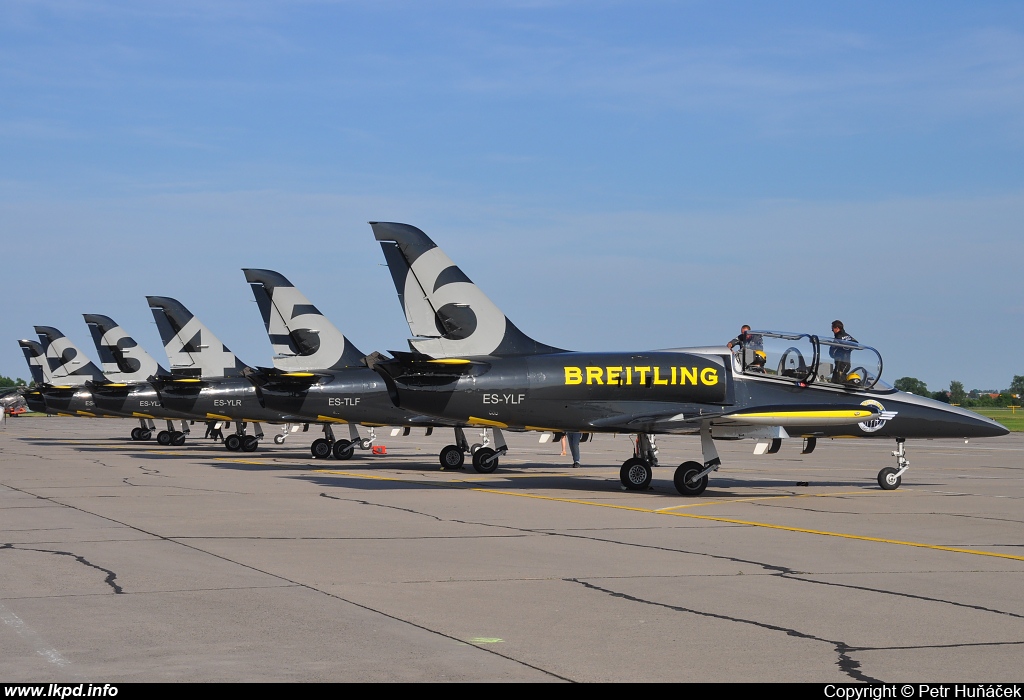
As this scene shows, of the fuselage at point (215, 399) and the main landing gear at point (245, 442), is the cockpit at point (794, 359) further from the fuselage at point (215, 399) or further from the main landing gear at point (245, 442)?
the main landing gear at point (245, 442)

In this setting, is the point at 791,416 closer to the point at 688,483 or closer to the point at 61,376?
the point at 688,483

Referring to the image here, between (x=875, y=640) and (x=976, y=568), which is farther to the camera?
(x=976, y=568)

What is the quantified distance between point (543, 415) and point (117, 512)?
7.16 meters

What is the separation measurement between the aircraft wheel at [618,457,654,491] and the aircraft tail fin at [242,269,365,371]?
12113 mm

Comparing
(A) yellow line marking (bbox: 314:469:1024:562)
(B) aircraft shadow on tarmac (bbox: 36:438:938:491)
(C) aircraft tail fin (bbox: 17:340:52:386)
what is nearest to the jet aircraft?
(B) aircraft shadow on tarmac (bbox: 36:438:938:491)

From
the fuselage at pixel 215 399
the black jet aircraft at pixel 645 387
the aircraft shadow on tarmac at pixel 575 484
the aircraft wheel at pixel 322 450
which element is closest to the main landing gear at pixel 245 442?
the fuselage at pixel 215 399

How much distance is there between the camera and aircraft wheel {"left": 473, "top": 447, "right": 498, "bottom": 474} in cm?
2469

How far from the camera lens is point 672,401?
19.1m

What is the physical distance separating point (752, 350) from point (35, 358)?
158 ft

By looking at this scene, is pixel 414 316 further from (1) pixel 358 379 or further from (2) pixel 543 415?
(1) pixel 358 379

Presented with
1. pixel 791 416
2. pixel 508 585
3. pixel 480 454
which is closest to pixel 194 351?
pixel 480 454

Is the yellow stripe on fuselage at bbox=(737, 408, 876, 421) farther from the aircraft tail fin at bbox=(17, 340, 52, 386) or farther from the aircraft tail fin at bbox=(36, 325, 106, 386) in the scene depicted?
the aircraft tail fin at bbox=(17, 340, 52, 386)

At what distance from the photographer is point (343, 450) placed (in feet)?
104
